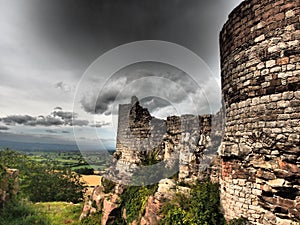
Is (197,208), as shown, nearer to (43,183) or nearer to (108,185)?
(108,185)

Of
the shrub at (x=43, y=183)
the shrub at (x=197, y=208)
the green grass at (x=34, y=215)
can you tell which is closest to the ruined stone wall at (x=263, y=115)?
the shrub at (x=197, y=208)

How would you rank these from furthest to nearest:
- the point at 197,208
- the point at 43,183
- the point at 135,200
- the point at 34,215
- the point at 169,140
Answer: the point at 43,183 < the point at 34,215 < the point at 169,140 < the point at 135,200 < the point at 197,208

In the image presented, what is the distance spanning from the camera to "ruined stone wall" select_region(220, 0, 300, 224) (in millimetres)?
4809

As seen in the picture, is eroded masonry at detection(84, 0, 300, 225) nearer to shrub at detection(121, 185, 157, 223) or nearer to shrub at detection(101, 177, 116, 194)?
shrub at detection(121, 185, 157, 223)

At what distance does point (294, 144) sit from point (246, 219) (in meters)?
1.96

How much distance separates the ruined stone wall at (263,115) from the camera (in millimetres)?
4809

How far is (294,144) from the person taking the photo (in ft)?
15.5

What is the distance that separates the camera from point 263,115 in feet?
17.2

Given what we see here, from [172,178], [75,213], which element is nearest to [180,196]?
[172,178]

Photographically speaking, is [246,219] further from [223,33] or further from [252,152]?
[223,33]

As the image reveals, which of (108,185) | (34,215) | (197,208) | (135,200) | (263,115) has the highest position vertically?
(263,115)

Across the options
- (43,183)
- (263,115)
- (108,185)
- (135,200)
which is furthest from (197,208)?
(43,183)

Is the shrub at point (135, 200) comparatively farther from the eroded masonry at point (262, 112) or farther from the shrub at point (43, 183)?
the shrub at point (43, 183)

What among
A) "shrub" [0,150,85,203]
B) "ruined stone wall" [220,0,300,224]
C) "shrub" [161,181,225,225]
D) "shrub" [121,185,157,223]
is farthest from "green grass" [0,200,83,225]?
"ruined stone wall" [220,0,300,224]
